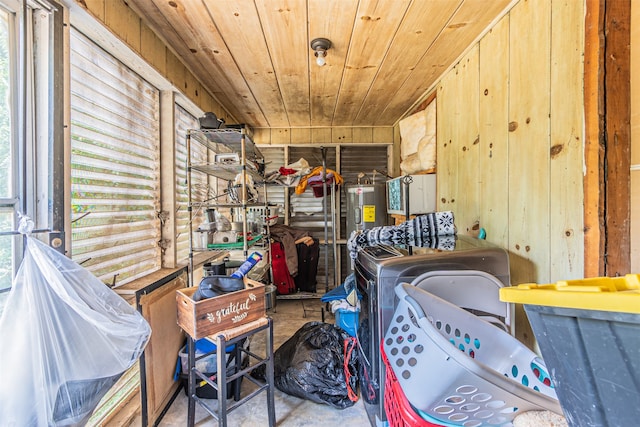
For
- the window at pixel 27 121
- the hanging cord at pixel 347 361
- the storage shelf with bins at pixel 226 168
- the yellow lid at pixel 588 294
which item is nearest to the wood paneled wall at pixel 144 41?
the window at pixel 27 121

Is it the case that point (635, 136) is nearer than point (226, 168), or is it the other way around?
point (635, 136)

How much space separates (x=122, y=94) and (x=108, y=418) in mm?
1757

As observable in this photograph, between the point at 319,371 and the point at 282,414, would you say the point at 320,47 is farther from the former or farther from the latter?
the point at 282,414

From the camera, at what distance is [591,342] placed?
1.38ft

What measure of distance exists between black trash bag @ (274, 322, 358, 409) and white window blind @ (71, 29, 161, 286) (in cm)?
111

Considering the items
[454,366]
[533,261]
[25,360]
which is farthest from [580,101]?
[25,360]

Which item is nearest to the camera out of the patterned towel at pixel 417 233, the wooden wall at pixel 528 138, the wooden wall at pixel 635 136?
the wooden wall at pixel 635 136

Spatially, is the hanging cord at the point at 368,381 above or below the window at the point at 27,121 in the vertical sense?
below

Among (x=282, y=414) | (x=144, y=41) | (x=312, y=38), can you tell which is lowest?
(x=282, y=414)

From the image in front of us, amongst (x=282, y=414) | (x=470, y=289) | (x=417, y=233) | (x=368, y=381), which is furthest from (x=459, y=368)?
(x=282, y=414)

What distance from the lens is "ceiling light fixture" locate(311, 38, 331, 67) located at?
1718 millimetres

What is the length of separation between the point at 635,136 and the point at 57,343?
2.06 m

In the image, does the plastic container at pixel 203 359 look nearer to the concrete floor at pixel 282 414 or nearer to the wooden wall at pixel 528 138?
the concrete floor at pixel 282 414

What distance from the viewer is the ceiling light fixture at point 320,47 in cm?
172
